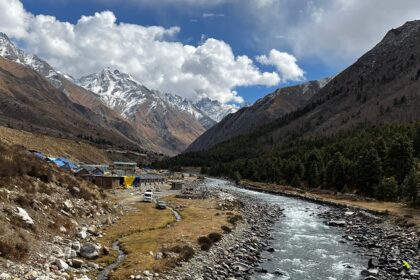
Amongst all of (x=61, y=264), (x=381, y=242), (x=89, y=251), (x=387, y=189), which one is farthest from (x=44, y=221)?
(x=387, y=189)

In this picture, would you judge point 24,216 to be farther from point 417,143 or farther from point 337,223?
point 417,143

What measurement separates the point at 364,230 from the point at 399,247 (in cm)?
1370

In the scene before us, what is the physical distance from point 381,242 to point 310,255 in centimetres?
1221

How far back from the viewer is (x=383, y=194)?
9475 cm

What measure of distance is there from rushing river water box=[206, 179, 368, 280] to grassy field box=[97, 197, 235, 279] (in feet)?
28.4

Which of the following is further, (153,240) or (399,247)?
(399,247)

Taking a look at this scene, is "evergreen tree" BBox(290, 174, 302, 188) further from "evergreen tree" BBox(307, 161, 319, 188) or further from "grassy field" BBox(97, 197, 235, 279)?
"grassy field" BBox(97, 197, 235, 279)

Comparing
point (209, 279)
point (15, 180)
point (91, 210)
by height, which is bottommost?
point (209, 279)

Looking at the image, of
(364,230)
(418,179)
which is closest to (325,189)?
(418,179)

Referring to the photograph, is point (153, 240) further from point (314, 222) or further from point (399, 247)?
point (314, 222)

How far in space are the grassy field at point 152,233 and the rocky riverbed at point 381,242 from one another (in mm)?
18411

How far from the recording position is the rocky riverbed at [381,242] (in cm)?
3875

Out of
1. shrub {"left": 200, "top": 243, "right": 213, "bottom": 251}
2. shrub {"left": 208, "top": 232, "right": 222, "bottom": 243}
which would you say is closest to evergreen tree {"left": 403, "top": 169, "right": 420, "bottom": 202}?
shrub {"left": 208, "top": 232, "right": 222, "bottom": 243}

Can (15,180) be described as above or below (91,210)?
above
